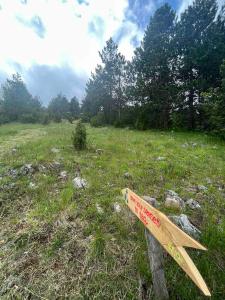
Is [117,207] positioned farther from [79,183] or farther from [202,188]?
[202,188]

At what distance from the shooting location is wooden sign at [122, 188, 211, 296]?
4.61 ft

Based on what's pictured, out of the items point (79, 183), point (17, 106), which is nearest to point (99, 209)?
point (79, 183)

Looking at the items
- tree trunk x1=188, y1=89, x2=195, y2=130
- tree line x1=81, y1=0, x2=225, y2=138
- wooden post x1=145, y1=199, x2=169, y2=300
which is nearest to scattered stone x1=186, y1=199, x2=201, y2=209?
wooden post x1=145, y1=199, x2=169, y2=300

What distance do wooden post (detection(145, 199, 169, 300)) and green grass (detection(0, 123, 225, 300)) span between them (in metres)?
0.31

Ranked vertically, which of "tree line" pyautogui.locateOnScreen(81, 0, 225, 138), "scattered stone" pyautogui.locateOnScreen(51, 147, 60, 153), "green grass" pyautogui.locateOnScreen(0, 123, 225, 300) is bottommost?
"green grass" pyautogui.locateOnScreen(0, 123, 225, 300)

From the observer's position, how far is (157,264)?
85.1 inches

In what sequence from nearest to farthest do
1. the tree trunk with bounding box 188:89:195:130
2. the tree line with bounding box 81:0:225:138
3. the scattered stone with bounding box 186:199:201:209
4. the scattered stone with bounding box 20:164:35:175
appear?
the scattered stone with bounding box 186:199:201:209 → the scattered stone with bounding box 20:164:35:175 → the tree line with bounding box 81:0:225:138 → the tree trunk with bounding box 188:89:195:130

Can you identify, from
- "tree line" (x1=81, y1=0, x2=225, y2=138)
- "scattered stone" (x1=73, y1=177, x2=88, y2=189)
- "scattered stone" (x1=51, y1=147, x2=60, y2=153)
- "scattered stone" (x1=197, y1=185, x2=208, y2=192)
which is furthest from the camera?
"tree line" (x1=81, y1=0, x2=225, y2=138)

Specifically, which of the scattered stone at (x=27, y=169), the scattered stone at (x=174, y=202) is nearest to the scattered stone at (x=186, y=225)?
the scattered stone at (x=174, y=202)

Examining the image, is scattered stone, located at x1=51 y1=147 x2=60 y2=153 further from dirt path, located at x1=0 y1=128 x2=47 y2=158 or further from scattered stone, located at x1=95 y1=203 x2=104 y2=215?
scattered stone, located at x1=95 y1=203 x2=104 y2=215

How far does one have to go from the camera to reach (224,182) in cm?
561

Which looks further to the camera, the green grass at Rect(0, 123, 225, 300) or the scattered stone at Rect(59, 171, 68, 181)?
the scattered stone at Rect(59, 171, 68, 181)

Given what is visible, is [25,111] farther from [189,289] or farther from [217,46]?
[189,289]

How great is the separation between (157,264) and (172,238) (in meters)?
0.71
